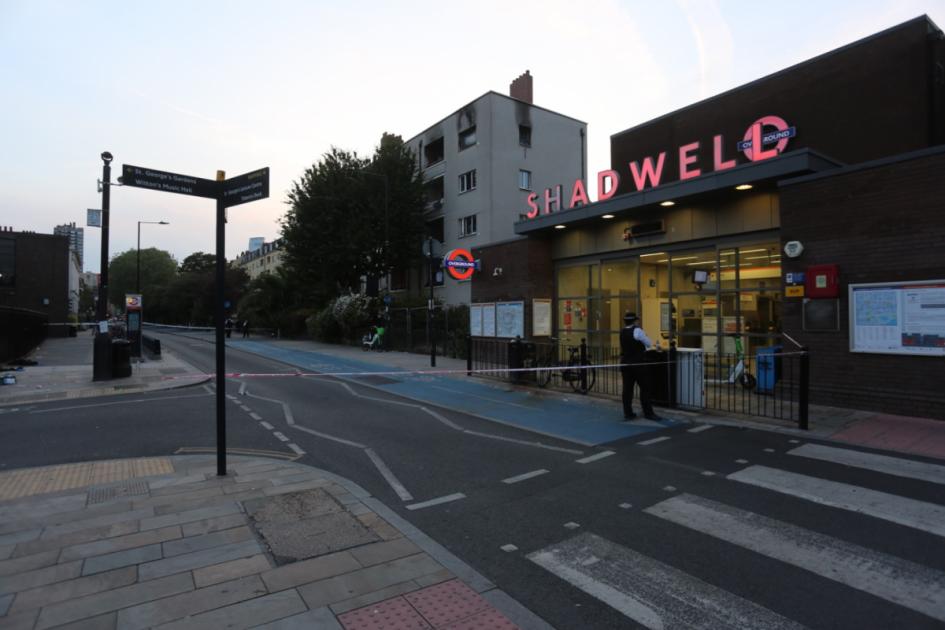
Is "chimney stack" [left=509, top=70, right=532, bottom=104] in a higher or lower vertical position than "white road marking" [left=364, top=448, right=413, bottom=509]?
higher

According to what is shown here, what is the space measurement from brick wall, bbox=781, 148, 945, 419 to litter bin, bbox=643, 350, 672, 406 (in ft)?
9.62

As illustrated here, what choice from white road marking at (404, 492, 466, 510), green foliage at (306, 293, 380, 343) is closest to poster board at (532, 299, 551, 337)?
white road marking at (404, 492, 466, 510)

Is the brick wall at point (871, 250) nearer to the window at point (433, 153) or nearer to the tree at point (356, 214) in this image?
the tree at point (356, 214)

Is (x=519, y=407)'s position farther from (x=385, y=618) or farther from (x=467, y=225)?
(x=467, y=225)

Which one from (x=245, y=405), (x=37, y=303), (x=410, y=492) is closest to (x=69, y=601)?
(x=410, y=492)

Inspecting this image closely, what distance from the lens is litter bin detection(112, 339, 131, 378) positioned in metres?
15.0

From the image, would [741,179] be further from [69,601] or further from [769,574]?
[69,601]

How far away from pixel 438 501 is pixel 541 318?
12.9 meters

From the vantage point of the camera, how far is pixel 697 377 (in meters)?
9.85

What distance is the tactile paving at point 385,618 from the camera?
3.04m

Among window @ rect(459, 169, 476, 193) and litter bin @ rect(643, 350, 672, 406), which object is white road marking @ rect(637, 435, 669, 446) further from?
window @ rect(459, 169, 476, 193)

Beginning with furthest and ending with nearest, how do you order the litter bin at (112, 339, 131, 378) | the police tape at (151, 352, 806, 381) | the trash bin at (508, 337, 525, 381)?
the litter bin at (112, 339, 131, 378) < the trash bin at (508, 337, 525, 381) < the police tape at (151, 352, 806, 381)

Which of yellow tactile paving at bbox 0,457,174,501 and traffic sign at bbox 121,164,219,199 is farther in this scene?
yellow tactile paving at bbox 0,457,174,501

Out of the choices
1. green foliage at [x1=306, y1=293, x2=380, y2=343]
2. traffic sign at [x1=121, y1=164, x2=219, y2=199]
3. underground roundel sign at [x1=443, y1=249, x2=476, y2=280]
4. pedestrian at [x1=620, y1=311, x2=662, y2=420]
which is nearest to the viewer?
traffic sign at [x1=121, y1=164, x2=219, y2=199]
